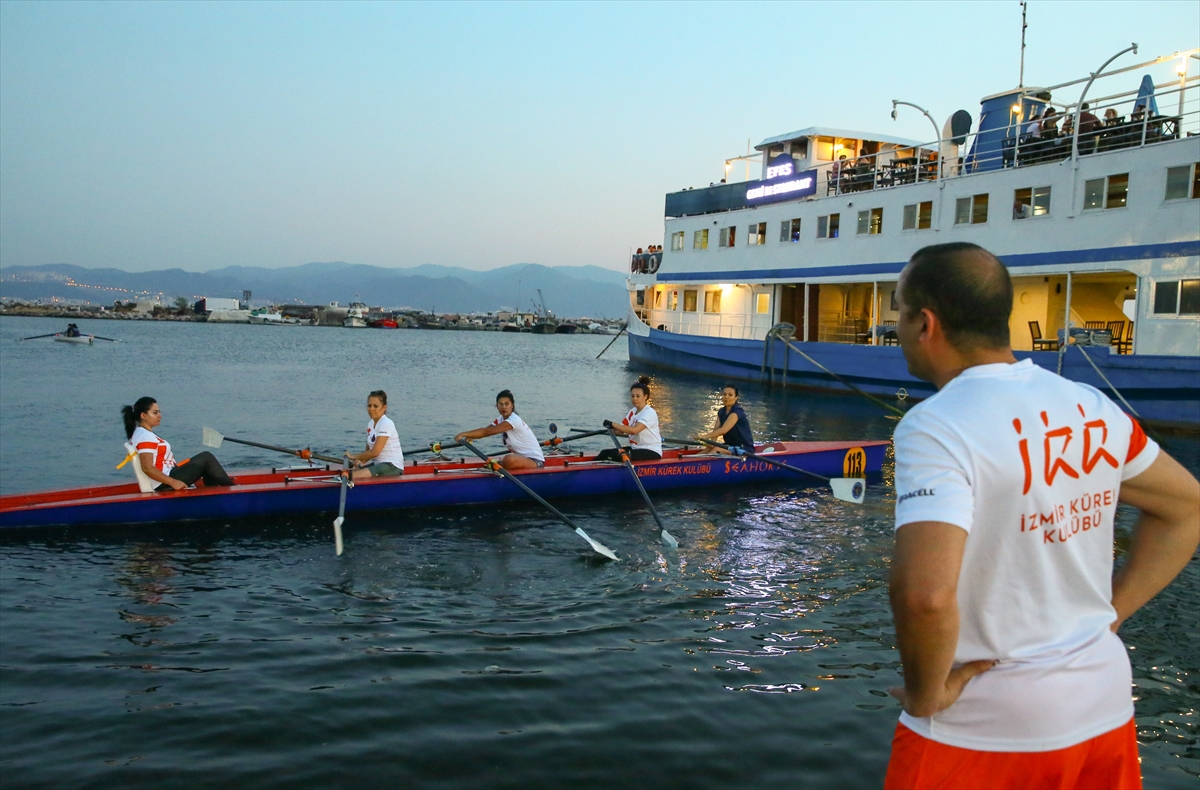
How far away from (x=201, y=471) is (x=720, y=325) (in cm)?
2463

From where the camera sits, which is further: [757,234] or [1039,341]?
[757,234]

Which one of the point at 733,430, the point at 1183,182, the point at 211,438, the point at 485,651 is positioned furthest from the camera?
the point at 1183,182

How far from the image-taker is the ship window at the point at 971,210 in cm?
2319

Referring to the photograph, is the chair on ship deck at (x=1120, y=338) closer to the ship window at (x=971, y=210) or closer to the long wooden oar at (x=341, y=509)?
the ship window at (x=971, y=210)

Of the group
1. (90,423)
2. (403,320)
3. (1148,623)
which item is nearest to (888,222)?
(1148,623)

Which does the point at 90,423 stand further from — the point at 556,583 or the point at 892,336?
the point at 892,336

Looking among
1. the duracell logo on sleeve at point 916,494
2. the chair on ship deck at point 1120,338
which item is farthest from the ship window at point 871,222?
the duracell logo on sleeve at point 916,494

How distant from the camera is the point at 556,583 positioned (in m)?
8.83

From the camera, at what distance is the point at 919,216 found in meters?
25.0

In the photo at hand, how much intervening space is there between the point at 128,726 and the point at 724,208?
30833mm

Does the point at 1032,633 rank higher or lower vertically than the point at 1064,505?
lower

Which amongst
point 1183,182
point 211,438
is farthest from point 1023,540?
point 1183,182

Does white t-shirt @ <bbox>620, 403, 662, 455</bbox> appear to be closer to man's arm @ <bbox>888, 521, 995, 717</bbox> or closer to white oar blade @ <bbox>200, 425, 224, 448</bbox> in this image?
white oar blade @ <bbox>200, 425, 224, 448</bbox>

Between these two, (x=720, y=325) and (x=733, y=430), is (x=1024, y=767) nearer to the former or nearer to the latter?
(x=733, y=430)
